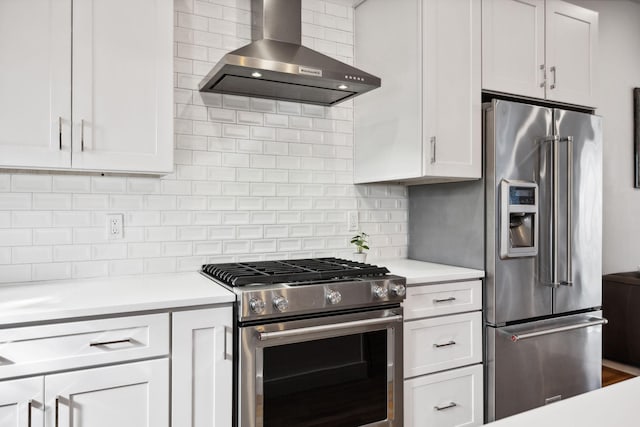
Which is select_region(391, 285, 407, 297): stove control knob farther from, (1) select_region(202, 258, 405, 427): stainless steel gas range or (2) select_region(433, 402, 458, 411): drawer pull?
(2) select_region(433, 402, 458, 411): drawer pull

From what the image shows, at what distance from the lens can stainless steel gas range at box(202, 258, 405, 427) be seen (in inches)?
72.9

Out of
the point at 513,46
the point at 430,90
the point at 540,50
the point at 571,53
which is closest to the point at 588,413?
the point at 430,90

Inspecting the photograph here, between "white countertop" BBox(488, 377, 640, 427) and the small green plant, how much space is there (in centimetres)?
184

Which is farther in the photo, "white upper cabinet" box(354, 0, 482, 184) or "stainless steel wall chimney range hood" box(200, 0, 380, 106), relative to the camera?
"white upper cabinet" box(354, 0, 482, 184)

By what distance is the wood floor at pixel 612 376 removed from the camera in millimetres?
3373

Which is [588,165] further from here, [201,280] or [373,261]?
[201,280]

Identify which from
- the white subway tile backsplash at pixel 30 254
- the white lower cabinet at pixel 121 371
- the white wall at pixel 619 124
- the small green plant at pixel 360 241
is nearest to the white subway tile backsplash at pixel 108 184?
the white subway tile backsplash at pixel 30 254

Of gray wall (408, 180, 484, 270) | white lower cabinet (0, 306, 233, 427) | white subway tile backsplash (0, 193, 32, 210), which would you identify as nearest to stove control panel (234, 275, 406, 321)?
white lower cabinet (0, 306, 233, 427)

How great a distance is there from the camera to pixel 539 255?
2.58 m

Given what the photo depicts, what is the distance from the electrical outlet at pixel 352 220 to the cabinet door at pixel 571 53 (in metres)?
1.39

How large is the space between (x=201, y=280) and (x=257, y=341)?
510 millimetres

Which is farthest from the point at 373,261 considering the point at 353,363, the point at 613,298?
the point at 613,298

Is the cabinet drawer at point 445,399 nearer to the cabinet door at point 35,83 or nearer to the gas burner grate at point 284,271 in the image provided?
the gas burner grate at point 284,271

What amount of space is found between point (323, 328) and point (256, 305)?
32 centimetres
